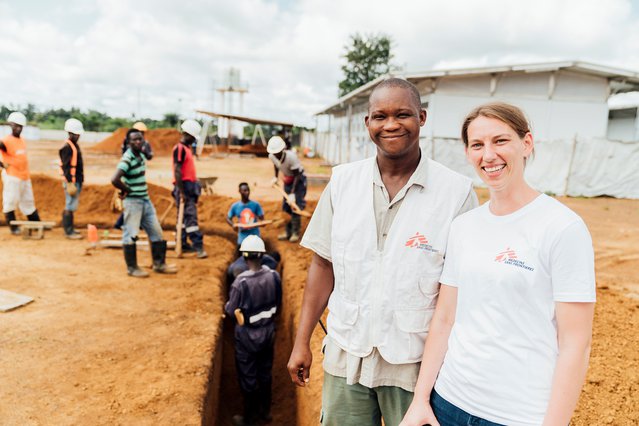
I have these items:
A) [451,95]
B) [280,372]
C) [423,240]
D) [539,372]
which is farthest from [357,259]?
[451,95]

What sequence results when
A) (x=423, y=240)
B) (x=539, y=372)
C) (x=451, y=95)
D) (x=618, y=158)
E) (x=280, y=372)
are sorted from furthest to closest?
(x=451, y=95) < (x=618, y=158) < (x=280, y=372) < (x=423, y=240) < (x=539, y=372)

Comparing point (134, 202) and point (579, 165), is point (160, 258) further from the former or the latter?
point (579, 165)

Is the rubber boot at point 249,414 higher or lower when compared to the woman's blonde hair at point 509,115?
lower

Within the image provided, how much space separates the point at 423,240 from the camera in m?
1.79

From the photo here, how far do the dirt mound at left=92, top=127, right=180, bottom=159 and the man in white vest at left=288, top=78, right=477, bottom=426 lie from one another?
32.7 m

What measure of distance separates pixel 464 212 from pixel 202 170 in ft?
61.6

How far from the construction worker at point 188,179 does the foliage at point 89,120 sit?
4507cm

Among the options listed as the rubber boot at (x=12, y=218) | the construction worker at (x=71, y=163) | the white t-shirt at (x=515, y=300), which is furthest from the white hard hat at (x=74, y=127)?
the white t-shirt at (x=515, y=300)

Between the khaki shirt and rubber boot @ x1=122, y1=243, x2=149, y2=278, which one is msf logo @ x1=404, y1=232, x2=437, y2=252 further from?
rubber boot @ x1=122, y1=243, x2=149, y2=278

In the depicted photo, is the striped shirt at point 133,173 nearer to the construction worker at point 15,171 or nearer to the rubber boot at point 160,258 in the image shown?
the rubber boot at point 160,258

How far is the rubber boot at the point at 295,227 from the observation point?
850 cm

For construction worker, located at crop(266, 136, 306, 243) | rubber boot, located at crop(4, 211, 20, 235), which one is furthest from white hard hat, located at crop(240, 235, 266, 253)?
rubber boot, located at crop(4, 211, 20, 235)

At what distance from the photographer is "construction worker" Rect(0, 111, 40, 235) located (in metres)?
7.46

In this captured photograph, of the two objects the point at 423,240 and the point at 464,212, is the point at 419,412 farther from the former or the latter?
the point at 464,212
